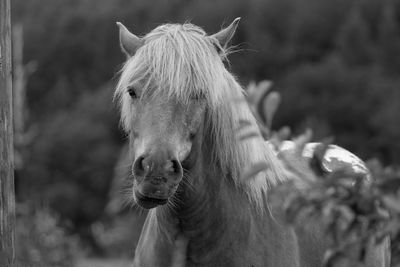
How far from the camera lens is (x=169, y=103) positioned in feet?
15.6

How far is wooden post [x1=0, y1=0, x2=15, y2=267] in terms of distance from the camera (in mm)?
4719

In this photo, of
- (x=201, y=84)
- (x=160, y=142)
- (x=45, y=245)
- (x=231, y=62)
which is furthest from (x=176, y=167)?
(x=231, y=62)

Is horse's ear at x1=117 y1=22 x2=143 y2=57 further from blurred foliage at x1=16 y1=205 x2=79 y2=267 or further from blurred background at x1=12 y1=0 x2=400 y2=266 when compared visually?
blurred background at x1=12 y1=0 x2=400 y2=266

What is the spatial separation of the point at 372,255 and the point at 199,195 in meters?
1.54

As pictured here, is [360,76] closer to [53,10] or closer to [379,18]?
[379,18]

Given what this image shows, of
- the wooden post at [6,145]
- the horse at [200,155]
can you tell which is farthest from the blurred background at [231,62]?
the wooden post at [6,145]

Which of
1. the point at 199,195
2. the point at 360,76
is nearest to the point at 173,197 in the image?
the point at 199,195

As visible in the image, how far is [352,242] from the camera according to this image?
110 inches

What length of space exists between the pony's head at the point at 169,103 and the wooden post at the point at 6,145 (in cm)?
60

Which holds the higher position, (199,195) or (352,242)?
(352,242)

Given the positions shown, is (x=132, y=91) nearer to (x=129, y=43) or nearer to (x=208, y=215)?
(x=129, y=43)

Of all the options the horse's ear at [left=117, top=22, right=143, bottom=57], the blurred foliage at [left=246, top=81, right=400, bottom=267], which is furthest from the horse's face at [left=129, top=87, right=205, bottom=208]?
the blurred foliage at [left=246, top=81, right=400, bottom=267]

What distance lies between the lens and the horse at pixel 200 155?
479cm

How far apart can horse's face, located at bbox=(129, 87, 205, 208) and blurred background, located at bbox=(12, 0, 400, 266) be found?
3972 cm
